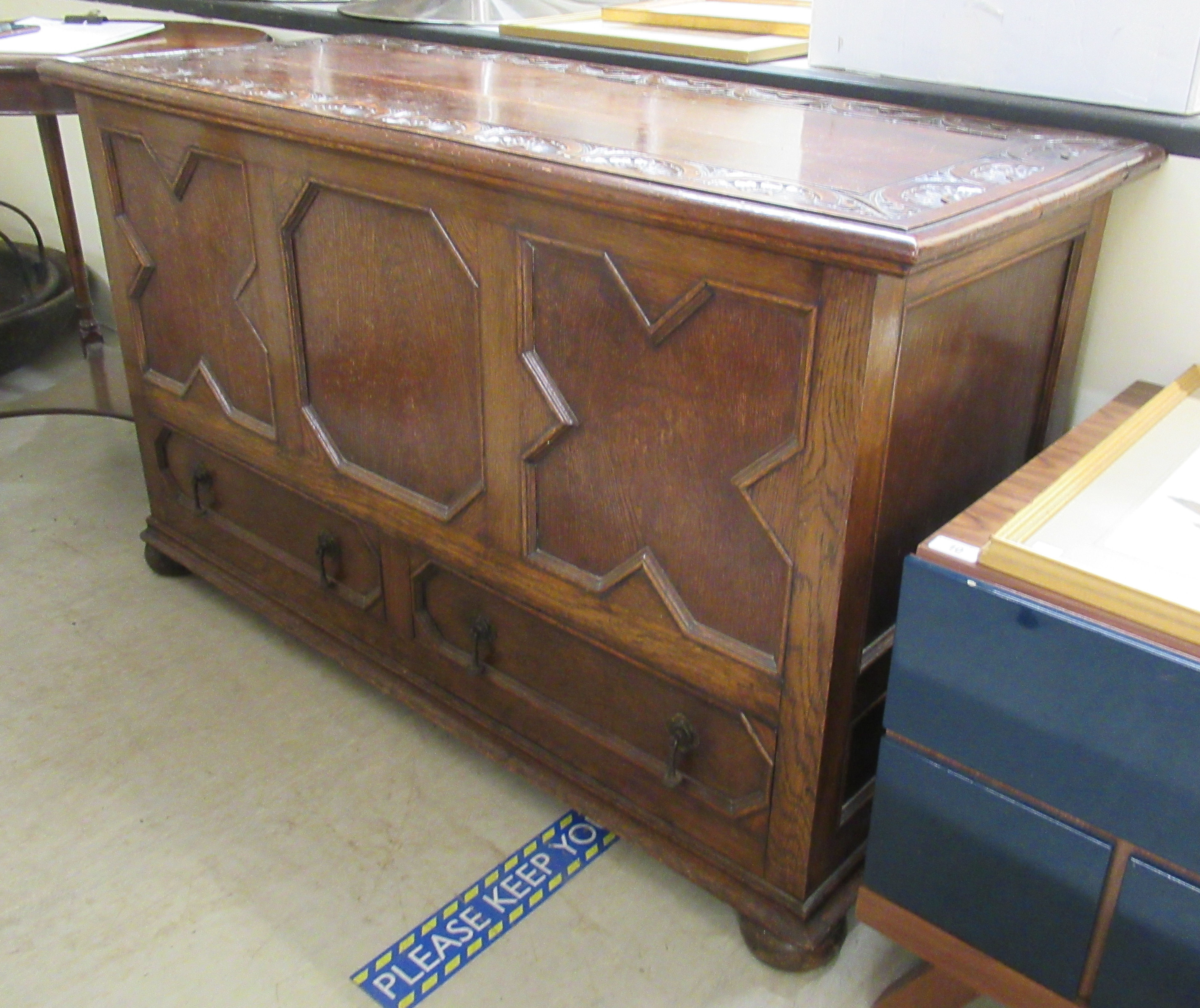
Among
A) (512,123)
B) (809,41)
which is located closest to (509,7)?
(809,41)

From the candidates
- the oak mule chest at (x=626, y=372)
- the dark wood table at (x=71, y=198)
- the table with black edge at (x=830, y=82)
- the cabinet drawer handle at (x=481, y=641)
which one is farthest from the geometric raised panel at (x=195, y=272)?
the table with black edge at (x=830, y=82)

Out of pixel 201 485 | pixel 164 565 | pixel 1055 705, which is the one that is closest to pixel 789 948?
pixel 1055 705

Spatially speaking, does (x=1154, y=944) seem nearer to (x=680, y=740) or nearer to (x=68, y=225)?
(x=680, y=740)

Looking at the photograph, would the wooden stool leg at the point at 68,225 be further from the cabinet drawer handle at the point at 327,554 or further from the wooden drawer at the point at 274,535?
the cabinet drawer handle at the point at 327,554

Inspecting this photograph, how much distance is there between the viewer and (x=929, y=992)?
1.13m

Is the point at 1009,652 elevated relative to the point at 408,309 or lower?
lower

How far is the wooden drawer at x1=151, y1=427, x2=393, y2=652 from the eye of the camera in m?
1.57

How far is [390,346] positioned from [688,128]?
1.41 ft

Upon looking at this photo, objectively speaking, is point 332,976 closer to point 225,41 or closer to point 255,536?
point 255,536

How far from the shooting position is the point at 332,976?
122cm

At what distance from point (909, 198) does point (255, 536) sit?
3.86 ft

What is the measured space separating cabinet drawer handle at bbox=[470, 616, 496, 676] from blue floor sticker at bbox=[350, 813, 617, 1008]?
0.22m

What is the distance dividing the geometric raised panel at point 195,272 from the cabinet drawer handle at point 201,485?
124mm

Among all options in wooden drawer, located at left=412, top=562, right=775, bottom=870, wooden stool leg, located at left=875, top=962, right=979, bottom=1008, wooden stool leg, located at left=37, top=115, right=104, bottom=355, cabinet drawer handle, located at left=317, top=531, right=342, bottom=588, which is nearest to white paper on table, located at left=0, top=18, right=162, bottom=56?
wooden stool leg, located at left=37, top=115, right=104, bottom=355
